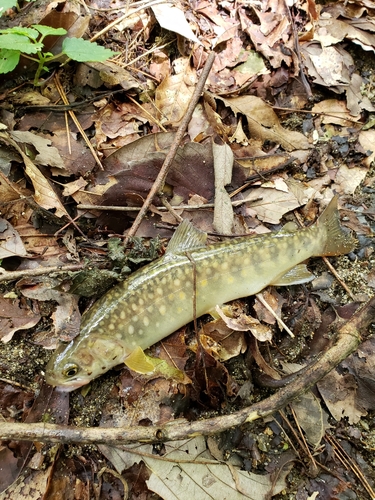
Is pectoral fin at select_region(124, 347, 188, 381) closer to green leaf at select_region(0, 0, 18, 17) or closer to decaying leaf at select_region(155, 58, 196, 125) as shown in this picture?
decaying leaf at select_region(155, 58, 196, 125)

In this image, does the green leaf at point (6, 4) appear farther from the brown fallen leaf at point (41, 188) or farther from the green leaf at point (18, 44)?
the brown fallen leaf at point (41, 188)

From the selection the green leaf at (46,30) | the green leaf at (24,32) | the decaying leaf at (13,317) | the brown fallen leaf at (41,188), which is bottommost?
the decaying leaf at (13,317)

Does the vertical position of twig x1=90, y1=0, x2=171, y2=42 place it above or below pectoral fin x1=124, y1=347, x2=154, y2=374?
above

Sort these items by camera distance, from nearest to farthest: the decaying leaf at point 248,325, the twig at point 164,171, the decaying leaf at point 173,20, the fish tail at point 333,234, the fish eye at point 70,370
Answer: the fish eye at point 70,370 → the decaying leaf at point 248,325 → the twig at point 164,171 → the fish tail at point 333,234 → the decaying leaf at point 173,20

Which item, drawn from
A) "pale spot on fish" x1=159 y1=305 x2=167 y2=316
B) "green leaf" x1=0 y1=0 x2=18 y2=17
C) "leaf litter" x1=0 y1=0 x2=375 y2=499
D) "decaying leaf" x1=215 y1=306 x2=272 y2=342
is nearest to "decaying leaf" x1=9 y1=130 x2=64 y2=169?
"leaf litter" x1=0 y1=0 x2=375 y2=499

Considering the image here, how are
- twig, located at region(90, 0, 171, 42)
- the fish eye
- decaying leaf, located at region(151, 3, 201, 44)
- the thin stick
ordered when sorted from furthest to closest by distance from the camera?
decaying leaf, located at region(151, 3, 201, 44), twig, located at region(90, 0, 171, 42), the thin stick, the fish eye

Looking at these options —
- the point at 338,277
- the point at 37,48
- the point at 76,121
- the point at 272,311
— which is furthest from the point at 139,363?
the point at 37,48

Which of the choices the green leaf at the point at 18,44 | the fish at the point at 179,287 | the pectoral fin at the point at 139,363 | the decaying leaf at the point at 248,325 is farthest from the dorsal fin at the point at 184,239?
the green leaf at the point at 18,44
